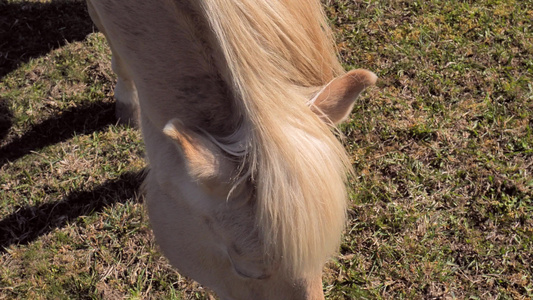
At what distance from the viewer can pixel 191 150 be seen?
4.80ft

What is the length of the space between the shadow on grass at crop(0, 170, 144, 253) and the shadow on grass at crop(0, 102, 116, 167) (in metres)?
0.53

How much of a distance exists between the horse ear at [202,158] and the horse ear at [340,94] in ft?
1.35

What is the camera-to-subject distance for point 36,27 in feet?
14.5

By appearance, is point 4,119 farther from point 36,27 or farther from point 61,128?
point 36,27

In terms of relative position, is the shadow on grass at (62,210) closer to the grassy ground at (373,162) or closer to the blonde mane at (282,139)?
the grassy ground at (373,162)

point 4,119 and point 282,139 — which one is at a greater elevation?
point 282,139

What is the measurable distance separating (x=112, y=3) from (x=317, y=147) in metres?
1.16

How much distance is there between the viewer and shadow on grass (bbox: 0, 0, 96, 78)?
4215 millimetres

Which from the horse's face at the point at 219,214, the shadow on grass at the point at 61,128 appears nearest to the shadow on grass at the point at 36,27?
the shadow on grass at the point at 61,128

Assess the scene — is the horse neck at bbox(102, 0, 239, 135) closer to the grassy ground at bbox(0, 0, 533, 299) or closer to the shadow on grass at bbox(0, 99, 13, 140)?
the grassy ground at bbox(0, 0, 533, 299)

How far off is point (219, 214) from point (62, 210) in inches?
85.6

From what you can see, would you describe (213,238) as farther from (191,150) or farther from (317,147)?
(317,147)

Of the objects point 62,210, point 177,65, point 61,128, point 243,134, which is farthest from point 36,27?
point 243,134

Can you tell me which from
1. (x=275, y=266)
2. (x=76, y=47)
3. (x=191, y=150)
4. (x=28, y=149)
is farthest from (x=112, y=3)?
(x=76, y=47)
